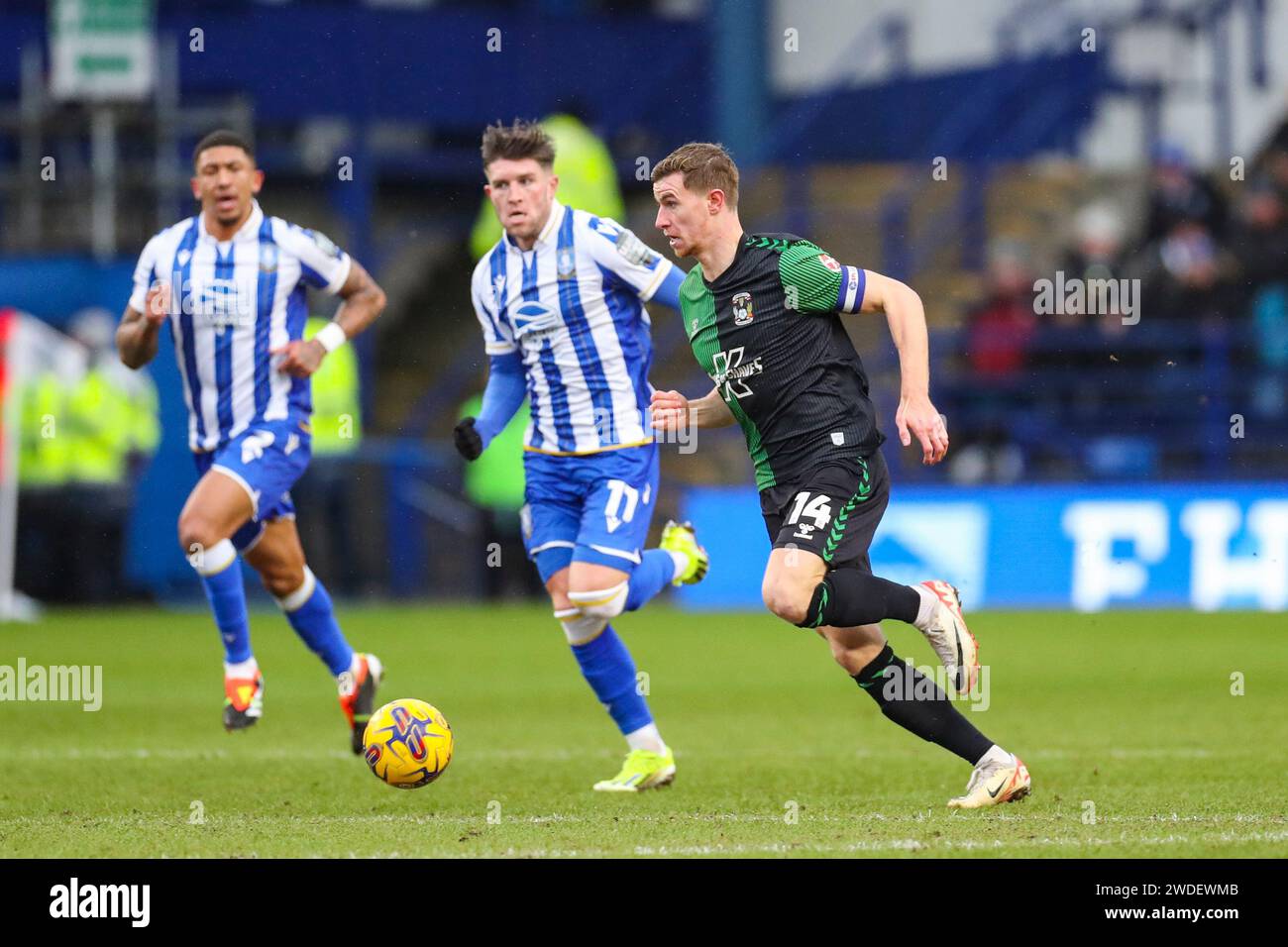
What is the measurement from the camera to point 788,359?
6.70m

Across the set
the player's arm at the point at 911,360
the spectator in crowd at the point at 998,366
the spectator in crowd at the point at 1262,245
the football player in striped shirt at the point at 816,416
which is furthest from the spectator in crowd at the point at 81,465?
the player's arm at the point at 911,360

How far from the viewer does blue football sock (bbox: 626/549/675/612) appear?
7.68 metres

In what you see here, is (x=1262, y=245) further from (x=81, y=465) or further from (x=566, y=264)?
(x=566, y=264)

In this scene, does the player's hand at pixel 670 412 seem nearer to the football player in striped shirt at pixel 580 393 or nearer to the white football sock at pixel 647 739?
the football player in striped shirt at pixel 580 393

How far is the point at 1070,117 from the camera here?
2055 cm

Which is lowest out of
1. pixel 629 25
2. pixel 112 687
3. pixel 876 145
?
pixel 112 687

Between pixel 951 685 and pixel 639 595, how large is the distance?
146 centimetres

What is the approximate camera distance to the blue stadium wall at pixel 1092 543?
1577 cm

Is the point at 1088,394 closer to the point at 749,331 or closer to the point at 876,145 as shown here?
the point at 876,145

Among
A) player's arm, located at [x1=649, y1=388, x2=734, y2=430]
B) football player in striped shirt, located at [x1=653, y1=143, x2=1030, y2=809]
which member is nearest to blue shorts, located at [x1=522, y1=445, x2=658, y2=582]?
player's arm, located at [x1=649, y1=388, x2=734, y2=430]

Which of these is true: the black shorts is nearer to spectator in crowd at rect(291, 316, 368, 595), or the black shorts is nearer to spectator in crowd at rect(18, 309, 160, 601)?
spectator in crowd at rect(291, 316, 368, 595)

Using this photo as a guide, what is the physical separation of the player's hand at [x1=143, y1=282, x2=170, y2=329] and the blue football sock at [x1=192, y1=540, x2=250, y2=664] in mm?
940

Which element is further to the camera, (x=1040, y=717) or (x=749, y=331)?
(x=1040, y=717)

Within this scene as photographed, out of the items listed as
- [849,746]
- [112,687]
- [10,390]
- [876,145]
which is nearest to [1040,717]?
[849,746]
